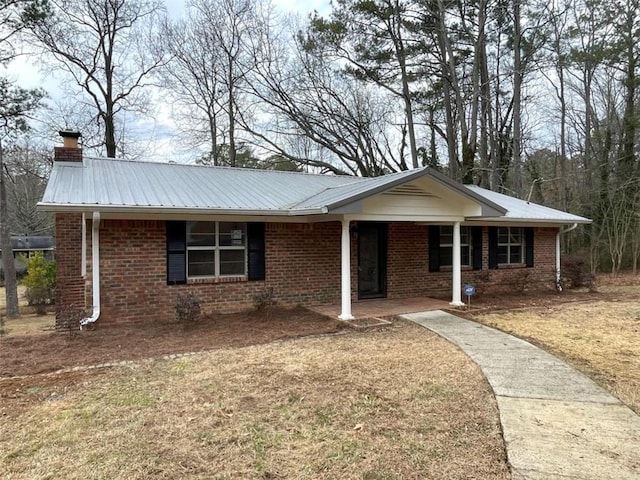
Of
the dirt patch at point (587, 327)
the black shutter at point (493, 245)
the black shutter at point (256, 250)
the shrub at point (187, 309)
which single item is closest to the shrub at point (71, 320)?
the shrub at point (187, 309)

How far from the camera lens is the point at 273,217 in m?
8.89

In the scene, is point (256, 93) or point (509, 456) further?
point (256, 93)

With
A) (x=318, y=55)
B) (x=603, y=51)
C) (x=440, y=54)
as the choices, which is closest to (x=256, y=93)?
(x=318, y=55)

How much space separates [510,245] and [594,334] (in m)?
5.77

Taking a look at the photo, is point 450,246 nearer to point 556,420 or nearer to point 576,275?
point 576,275

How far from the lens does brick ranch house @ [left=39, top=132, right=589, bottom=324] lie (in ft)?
25.5

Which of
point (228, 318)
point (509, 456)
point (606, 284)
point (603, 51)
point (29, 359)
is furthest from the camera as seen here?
point (603, 51)

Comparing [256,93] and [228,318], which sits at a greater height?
[256,93]

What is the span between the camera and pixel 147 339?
6.89 metres

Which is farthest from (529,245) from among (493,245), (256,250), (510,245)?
(256,250)

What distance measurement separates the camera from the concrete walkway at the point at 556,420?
3.04 meters

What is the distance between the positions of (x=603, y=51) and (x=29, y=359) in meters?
23.0

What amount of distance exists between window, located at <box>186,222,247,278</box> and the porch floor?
190 cm

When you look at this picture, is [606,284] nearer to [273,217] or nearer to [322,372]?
[273,217]
